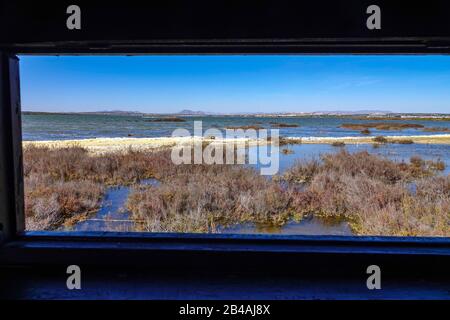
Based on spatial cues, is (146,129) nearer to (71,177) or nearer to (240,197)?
(71,177)

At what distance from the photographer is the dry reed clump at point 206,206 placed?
382 centimetres

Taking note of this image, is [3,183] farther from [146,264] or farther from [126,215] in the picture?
[126,215]

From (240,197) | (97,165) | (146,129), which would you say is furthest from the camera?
(146,129)

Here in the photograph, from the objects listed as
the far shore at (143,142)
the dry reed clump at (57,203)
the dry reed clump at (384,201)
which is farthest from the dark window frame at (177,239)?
the far shore at (143,142)

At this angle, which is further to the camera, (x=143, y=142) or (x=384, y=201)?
(x=143, y=142)

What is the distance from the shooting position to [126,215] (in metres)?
4.27

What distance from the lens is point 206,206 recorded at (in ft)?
14.6

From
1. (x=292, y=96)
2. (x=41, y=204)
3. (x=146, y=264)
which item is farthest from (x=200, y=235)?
(x=292, y=96)

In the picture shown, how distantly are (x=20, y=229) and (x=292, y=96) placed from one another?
1730 centimetres

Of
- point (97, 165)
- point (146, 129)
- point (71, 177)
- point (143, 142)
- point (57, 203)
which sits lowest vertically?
point (57, 203)

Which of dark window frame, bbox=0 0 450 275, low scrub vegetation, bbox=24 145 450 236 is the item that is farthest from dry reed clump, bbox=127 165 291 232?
dark window frame, bbox=0 0 450 275

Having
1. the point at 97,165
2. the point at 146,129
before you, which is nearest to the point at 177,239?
the point at 97,165
